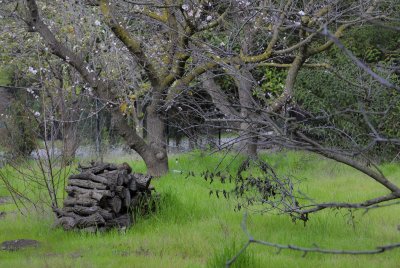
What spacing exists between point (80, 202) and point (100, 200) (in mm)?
289

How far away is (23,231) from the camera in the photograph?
27.6 ft

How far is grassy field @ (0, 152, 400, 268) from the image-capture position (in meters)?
6.55

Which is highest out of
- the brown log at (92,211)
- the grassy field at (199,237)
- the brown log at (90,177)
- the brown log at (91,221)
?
the brown log at (90,177)

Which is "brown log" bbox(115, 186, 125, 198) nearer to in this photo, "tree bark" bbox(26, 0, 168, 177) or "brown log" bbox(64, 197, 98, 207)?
"brown log" bbox(64, 197, 98, 207)

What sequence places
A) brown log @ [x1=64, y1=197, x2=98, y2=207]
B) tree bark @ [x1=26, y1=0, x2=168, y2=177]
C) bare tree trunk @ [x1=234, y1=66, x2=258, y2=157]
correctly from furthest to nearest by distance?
tree bark @ [x1=26, y1=0, x2=168, y2=177] → brown log @ [x1=64, y1=197, x2=98, y2=207] → bare tree trunk @ [x1=234, y1=66, x2=258, y2=157]

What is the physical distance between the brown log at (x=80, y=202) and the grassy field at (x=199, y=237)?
0.39 meters

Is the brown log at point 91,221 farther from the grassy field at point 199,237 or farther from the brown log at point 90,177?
the brown log at point 90,177

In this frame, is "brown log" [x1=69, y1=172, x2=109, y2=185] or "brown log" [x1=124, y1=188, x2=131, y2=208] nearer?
"brown log" [x1=69, y1=172, x2=109, y2=185]

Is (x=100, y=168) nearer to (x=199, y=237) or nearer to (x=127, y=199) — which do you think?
(x=127, y=199)

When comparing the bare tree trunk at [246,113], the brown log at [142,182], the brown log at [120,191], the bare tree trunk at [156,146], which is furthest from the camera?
the bare tree trunk at [156,146]

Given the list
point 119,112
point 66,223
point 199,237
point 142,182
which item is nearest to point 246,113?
point 199,237

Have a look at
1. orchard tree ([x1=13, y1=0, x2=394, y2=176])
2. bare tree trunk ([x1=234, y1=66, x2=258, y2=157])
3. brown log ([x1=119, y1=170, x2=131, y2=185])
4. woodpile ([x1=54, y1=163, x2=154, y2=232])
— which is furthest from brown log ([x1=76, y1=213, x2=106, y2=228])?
orchard tree ([x1=13, y1=0, x2=394, y2=176])

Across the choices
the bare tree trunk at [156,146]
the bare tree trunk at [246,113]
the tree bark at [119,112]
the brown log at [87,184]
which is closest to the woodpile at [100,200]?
the brown log at [87,184]

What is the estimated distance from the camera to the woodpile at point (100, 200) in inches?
317
